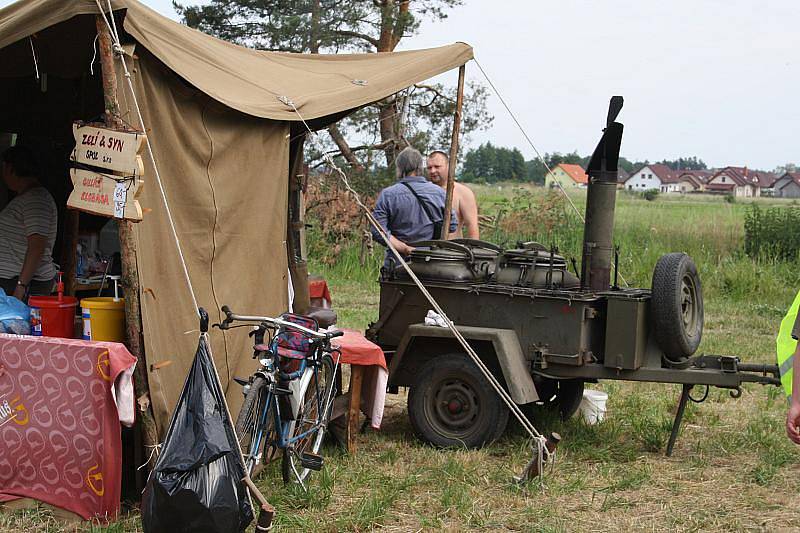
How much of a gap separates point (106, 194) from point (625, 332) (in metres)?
3.08

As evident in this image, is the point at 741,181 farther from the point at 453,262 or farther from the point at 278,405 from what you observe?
the point at 278,405

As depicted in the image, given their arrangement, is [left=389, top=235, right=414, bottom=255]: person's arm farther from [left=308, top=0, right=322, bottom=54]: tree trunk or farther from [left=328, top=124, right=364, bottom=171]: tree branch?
[left=328, top=124, right=364, bottom=171]: tree branch

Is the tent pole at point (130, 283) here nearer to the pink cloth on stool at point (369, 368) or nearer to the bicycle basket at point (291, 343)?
the bicycle basket at point (291, 343)

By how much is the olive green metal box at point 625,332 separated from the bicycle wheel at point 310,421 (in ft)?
5.44

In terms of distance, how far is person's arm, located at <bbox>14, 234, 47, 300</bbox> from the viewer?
5734mm

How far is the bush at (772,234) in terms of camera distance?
14688 mm

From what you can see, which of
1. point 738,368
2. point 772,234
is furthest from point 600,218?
point 772,234

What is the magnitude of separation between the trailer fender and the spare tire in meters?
0.82

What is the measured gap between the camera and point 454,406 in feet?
19.7

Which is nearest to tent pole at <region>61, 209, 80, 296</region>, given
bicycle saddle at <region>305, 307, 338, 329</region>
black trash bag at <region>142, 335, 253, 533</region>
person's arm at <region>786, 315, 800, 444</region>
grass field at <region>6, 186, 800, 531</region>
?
bicycle saddle at <region>305, 307, 338, 329</region>

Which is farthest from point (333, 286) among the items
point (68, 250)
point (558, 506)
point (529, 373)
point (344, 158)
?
point (558, 506)

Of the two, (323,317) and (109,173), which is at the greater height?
(109,173)

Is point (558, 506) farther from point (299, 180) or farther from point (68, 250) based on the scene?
point (68, 250)

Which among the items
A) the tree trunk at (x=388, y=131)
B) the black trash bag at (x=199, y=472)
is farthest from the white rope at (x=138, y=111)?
the tree trunk at (x=388, y=131)
